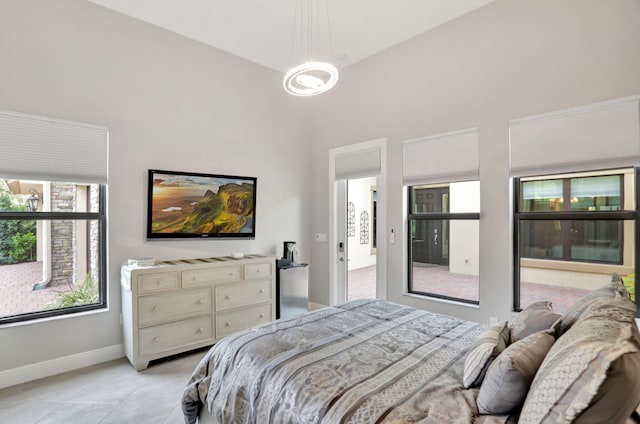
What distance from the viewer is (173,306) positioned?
3.13 metres

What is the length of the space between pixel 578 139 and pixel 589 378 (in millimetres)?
2598

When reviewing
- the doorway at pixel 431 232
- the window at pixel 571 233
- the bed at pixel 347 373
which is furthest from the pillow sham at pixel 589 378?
the doorway at pixel 431 232

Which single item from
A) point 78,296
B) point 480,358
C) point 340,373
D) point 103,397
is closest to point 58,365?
point 78,296

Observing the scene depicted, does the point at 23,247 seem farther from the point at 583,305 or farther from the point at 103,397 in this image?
the point at 583,305

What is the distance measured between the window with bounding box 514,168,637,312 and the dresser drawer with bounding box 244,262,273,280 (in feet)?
8.74

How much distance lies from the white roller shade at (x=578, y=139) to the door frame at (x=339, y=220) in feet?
4.82

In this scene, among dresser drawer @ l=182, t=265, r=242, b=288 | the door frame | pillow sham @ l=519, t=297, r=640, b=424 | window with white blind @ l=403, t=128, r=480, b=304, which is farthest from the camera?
the door frame

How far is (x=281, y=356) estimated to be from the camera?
164 centimetres

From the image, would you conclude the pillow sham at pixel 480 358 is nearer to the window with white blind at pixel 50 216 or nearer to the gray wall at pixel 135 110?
the gray wall at pixel 135 110

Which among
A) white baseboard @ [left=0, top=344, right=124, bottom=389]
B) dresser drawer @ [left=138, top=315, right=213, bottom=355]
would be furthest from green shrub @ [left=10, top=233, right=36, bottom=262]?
dresser drawer @ [left=138, top=315, right=213, bottom=355]

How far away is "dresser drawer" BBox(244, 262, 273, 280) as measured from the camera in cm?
365

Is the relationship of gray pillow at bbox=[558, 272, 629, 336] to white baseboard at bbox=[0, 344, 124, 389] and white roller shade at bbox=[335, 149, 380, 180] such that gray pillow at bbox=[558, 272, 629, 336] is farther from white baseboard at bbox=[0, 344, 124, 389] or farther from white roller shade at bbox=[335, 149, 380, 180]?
white baseboard at bbox=[0, 344, 124, 389]

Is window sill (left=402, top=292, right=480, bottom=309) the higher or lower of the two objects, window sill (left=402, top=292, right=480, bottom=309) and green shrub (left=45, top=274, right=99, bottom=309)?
the lower

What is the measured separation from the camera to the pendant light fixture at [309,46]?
2546 mm
